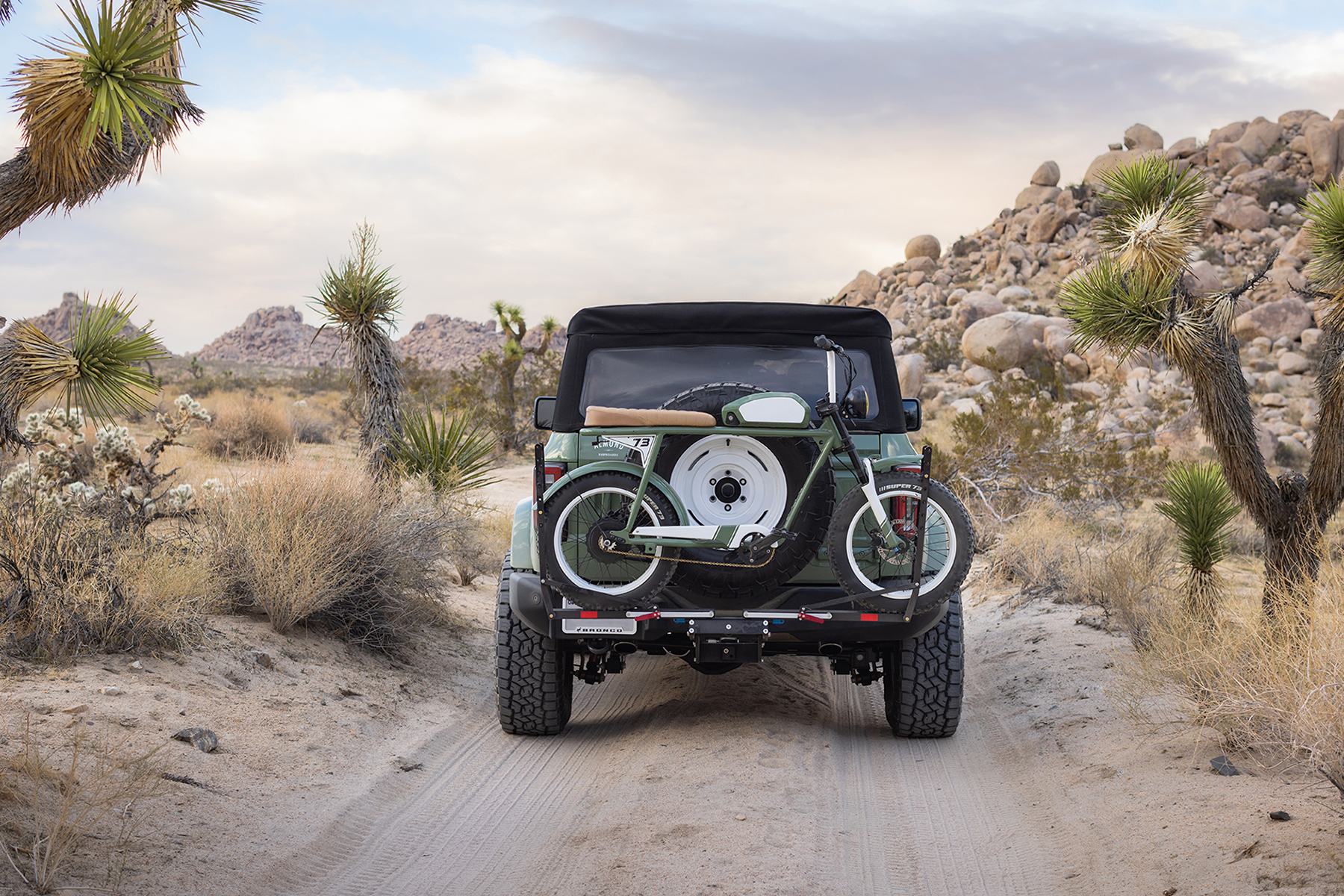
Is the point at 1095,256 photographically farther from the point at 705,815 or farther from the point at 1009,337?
the point at 705,815

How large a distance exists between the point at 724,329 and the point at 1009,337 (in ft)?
Answer: 119

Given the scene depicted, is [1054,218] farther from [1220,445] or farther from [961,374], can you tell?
[1220,445]

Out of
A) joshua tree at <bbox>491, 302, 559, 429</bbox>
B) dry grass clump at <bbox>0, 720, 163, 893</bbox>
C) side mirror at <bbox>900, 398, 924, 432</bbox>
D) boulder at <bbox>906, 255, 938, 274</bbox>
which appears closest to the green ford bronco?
side mirror at <bbox>900, 398, 924, 432</bbox>

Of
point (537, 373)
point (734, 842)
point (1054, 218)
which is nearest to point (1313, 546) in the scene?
point (734, 842)

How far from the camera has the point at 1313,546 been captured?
7.48m

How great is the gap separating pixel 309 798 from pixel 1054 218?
6441 cm

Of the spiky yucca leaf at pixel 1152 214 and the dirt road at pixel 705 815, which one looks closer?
the dirt road at pixel 705 815

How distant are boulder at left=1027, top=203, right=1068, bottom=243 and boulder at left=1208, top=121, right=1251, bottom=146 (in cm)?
976

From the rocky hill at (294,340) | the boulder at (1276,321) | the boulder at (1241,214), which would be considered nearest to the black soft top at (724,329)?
the boulder at (1276,321)

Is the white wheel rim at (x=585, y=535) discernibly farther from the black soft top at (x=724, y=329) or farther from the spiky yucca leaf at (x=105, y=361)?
the spiky yucca leaf at (x=105, y=361)

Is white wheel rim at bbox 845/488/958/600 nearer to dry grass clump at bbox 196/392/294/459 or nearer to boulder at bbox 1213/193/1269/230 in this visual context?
dry grass clump at bbox 196/392/294/459

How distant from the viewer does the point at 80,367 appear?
16.6ft

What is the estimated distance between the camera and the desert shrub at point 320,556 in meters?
6.98

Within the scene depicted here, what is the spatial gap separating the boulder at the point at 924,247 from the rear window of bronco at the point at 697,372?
67.9m
